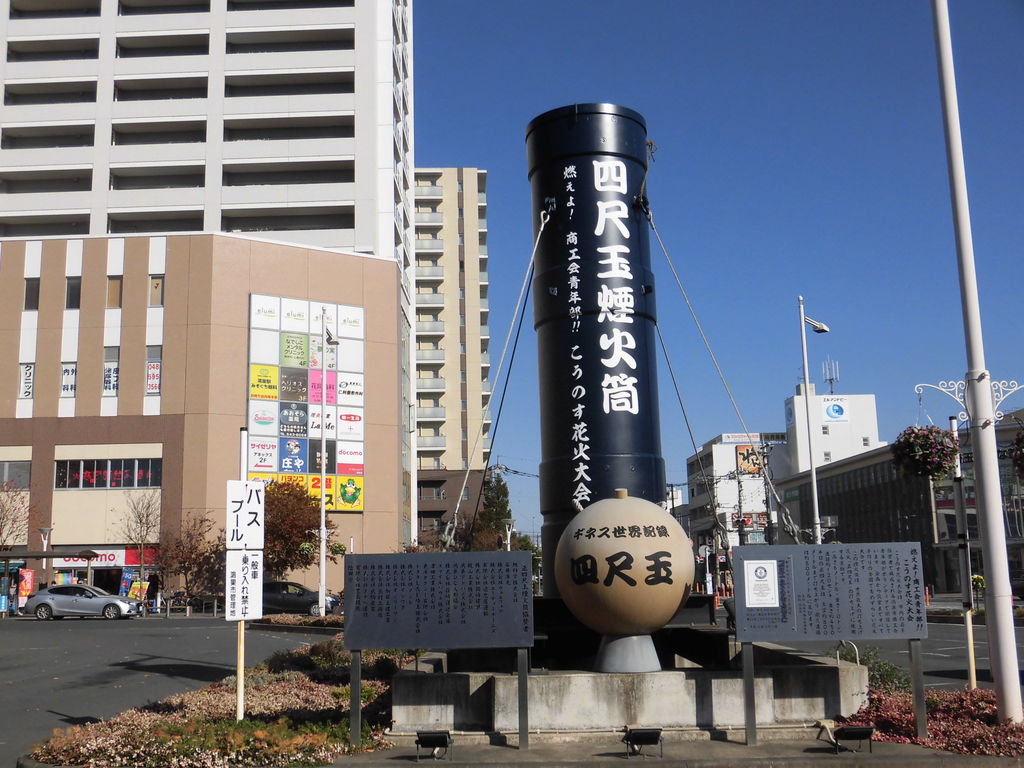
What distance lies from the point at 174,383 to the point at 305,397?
6.87m

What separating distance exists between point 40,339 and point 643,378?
4678cm

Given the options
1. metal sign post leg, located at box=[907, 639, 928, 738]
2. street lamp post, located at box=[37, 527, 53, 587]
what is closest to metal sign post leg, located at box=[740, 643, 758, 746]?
metal sign post leg, located at box=[907, 639, 928, 738]

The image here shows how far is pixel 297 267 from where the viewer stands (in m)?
53.7

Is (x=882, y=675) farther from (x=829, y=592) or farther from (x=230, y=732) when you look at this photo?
(x=230, y=732)

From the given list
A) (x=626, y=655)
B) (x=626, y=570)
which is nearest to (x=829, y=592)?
(x=626, y=570)

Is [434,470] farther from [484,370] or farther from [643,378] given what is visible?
[643,378]

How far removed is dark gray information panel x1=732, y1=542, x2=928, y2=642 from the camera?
32.3 feet

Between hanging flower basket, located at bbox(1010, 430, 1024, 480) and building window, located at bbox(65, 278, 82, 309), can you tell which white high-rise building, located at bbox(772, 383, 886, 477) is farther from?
hanging flower basket, located at bbox(1010, 430, 1024, 480)

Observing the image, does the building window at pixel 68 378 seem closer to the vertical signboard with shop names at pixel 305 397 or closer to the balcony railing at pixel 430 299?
the vertical signboard with shop names at pixel 305 397

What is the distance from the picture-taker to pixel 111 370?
2013 inches

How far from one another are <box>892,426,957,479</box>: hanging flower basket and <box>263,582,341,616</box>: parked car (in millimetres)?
29258

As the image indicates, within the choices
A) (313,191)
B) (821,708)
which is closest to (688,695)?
(821,708)

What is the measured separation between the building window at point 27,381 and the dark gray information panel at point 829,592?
49.9m

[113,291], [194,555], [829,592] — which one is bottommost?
[829,592]
